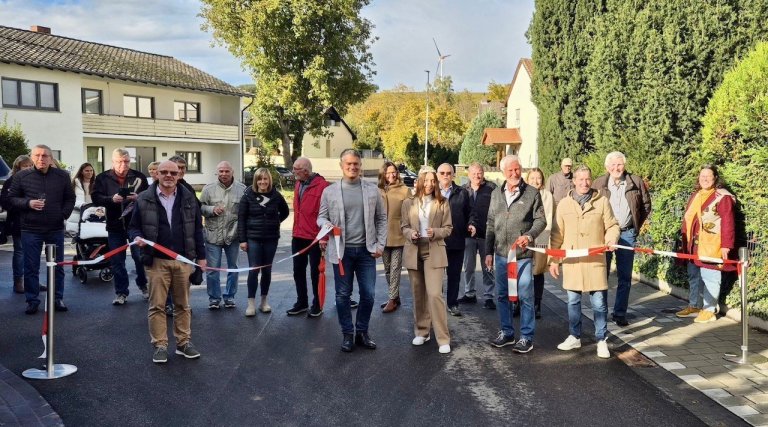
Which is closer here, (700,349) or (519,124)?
(700,349)

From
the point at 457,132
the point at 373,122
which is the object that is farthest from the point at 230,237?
the point at 373,122

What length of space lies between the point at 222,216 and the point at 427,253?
309cm

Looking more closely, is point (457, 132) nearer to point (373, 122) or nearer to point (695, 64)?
point (373, 122)

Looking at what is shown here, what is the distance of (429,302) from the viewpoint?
22.6 ft

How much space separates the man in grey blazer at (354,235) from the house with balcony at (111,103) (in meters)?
25.2

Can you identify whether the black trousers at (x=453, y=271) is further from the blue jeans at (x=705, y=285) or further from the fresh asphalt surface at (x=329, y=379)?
the blue jeans at (x=705, y=285)

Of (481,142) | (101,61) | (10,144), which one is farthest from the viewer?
(481,142)

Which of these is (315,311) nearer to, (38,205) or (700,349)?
(38,205)

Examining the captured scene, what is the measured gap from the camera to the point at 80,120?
101 ft

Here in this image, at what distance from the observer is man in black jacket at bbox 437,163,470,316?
8.53m

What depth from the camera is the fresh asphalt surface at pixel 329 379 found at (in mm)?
5059

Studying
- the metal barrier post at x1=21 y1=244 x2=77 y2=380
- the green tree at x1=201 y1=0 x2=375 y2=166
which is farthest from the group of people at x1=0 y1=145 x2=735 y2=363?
the green tree at x1=201 y1=0 x2=375 y2=166

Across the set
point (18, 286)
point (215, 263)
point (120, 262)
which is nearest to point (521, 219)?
point (215, 263)

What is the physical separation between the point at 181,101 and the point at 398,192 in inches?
1314
